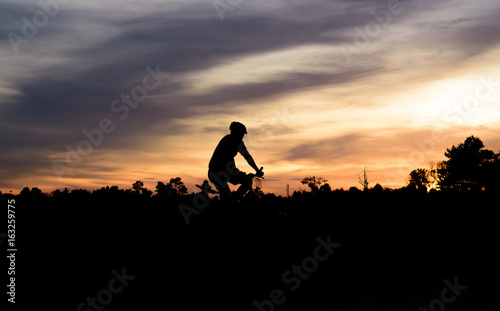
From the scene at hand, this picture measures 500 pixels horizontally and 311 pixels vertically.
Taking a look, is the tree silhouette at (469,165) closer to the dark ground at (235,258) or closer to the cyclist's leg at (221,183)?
the dark ground at (235,258)

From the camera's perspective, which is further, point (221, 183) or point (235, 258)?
point (221, 183)

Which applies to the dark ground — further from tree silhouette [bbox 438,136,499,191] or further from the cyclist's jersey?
tree silhouette [bbox 438,136,499,191]

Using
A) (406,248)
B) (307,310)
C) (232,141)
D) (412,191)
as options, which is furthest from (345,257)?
(412,191)

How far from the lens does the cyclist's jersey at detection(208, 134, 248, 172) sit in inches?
511

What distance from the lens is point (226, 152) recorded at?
513 inches

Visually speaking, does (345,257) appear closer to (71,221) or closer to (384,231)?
(384,231)

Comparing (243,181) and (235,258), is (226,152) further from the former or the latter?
(235,258)

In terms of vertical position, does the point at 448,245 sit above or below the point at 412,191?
below

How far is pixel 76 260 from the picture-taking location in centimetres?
1094

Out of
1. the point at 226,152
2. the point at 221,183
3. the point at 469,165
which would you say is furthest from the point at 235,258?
the point at 469,165

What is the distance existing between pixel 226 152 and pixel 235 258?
2.91 m

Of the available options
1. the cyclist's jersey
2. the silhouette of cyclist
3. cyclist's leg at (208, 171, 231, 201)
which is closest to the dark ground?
cyclist's leg at (208, 171, 231, 201)

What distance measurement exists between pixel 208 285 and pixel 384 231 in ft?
37.3

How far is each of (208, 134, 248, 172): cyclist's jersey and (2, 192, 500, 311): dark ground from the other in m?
1.07
